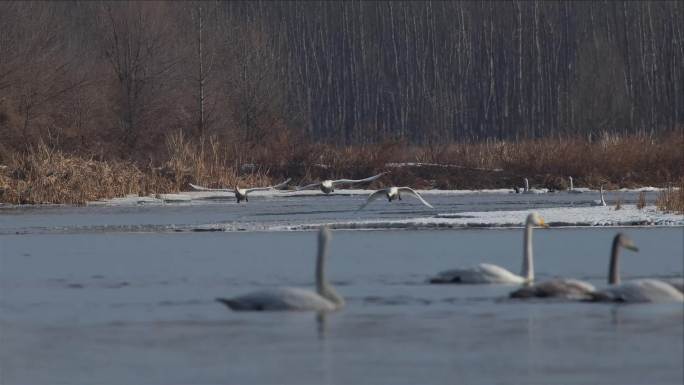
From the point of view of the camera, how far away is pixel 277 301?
1359 cm

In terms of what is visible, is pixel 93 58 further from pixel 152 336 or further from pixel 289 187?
pixel 152 336

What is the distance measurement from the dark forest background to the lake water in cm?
1960

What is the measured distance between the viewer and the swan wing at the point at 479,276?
1548cm

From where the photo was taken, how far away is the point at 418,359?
11000 mm

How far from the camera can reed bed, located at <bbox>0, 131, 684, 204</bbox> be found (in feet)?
115

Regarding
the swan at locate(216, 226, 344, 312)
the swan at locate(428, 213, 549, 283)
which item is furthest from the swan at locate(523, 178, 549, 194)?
the swan at locate(216, 226, 344, 312)

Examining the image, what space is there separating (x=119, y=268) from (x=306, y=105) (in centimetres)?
5696

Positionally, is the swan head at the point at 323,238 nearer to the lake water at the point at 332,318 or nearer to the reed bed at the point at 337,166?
the lake water at the point at 332,318

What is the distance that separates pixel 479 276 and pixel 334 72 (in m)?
64.4

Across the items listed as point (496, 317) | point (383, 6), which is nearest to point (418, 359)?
point (496, 317)

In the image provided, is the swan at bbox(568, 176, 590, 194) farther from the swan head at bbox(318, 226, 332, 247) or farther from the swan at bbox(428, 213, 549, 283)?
the swan head at bbox(318, 226, 332, 247)

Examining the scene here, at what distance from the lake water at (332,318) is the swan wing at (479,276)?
0.46 ft

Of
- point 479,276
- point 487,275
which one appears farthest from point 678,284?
point 479,276

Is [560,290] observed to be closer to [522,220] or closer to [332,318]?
[332,318]
